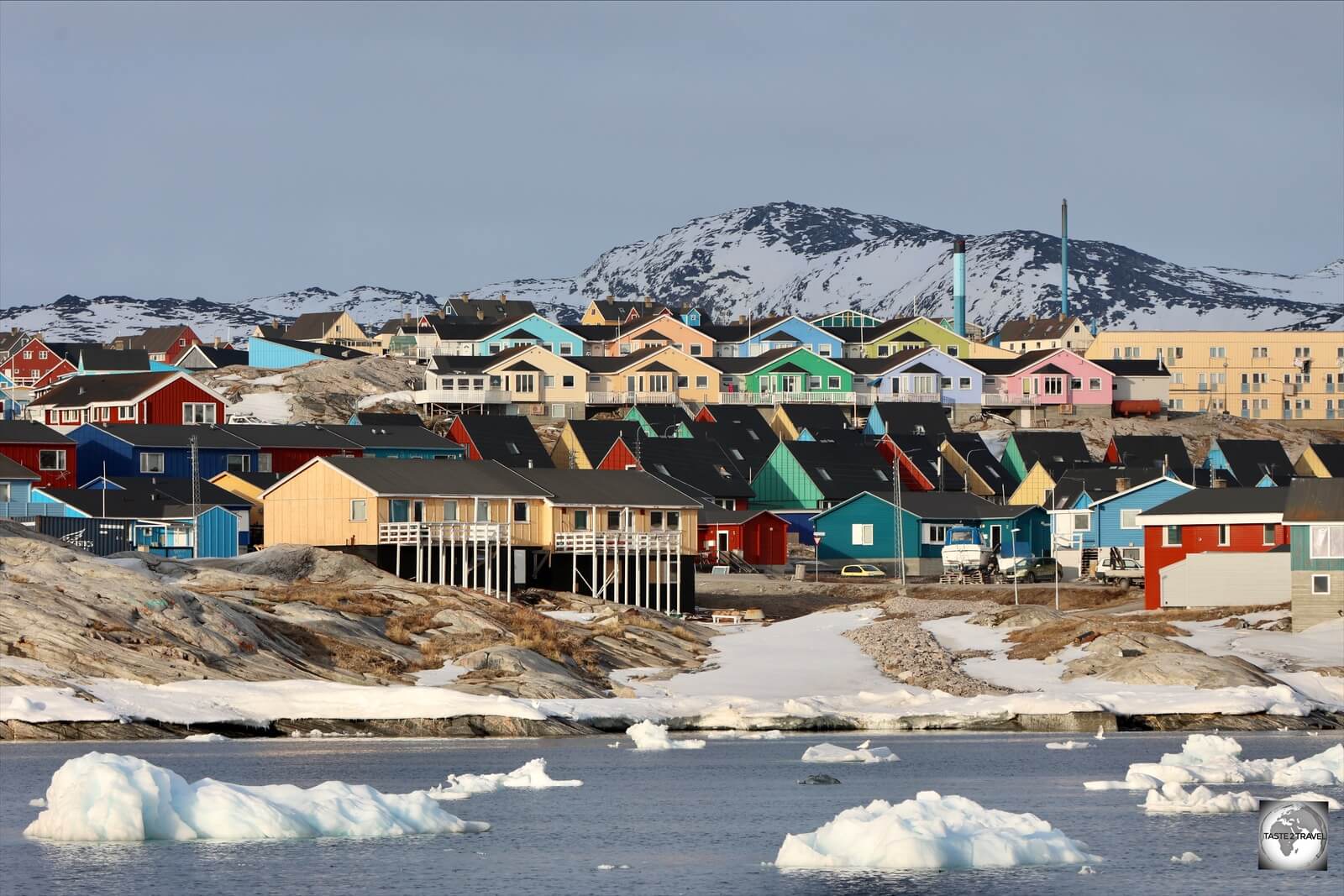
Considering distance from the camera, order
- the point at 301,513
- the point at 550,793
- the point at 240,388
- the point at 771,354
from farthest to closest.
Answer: the point at 771,354
the point at 240,388
the point at 301,513
the point at 550,793

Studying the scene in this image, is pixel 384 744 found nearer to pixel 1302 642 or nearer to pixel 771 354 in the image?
pixel 1302 642

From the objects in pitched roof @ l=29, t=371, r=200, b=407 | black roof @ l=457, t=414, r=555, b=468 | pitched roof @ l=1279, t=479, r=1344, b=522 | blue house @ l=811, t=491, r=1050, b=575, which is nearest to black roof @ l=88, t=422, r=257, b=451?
pitched roof @ l=29, t=371, r=200, b=407

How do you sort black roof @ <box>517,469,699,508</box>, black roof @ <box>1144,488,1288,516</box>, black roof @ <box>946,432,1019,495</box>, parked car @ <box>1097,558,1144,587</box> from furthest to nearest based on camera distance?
1. black roof @ <box>946,432,1019,495</box>
2. parked car @ <box>1097,558,1144,587</box>
3. black roof @ <box>517,469,699,508</box>
4. black roof @ <box>1144,488,1288,516</box>

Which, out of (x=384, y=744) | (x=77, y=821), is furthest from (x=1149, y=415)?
(x=77, y=821)

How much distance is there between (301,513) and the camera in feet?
296

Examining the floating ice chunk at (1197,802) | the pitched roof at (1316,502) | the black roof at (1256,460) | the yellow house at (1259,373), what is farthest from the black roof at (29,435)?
the yellow house at (1259,373)

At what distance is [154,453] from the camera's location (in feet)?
373

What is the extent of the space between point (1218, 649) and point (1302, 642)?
133 inches

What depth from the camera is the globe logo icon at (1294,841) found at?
34656mm

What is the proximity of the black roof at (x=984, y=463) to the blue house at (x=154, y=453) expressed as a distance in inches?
1660

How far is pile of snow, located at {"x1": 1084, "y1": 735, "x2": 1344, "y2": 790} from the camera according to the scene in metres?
44.3

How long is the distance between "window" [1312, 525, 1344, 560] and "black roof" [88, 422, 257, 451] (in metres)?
59.9

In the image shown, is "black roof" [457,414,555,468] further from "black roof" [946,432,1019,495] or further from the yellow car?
"black roof" [946,432,1019,495]

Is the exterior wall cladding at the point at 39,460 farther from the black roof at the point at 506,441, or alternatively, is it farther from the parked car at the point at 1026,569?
Answer: the parked car at the point at 1026,569
